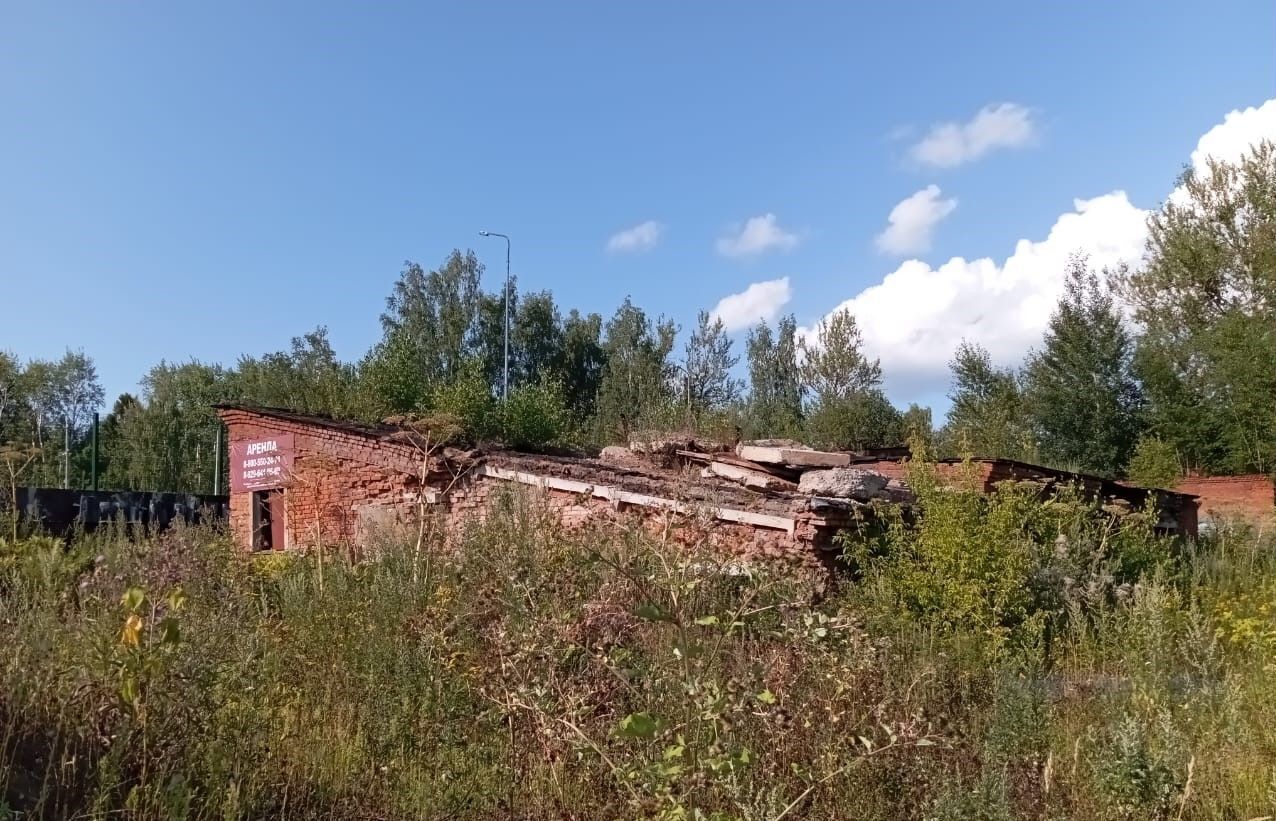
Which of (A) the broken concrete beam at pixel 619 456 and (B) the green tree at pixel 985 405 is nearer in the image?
(A) the broken concrete beam at pixel 619 456

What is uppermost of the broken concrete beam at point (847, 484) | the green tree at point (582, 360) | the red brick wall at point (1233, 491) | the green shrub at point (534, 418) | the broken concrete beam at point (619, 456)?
the green tree at point (582, 360)

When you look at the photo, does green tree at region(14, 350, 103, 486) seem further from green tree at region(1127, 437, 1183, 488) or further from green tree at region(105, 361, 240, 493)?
green tree at region(1127, 437, 1183, 488)

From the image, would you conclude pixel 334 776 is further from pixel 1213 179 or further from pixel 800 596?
pixel 1213 179

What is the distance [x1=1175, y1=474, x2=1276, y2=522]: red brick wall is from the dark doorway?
20139mm

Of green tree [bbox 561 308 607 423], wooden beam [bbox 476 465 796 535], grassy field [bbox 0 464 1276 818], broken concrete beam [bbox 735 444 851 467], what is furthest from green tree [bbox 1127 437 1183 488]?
green tree [bbox 561 308 607 423]

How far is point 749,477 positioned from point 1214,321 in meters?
24.4

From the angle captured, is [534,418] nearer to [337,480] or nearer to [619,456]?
[619,456]

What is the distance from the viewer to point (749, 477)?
12.3 m

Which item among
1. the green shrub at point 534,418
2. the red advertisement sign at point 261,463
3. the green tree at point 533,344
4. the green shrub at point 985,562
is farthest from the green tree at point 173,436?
the green shrub at point 985,562

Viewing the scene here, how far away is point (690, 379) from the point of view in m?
45.7

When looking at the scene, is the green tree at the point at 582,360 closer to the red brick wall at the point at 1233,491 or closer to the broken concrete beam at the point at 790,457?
the red brick wall at the point at 1233,491

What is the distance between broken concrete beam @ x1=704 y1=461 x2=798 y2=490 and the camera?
11.7m

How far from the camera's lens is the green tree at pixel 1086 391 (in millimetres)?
29172

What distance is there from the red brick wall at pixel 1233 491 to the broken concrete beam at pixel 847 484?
1536 cm
